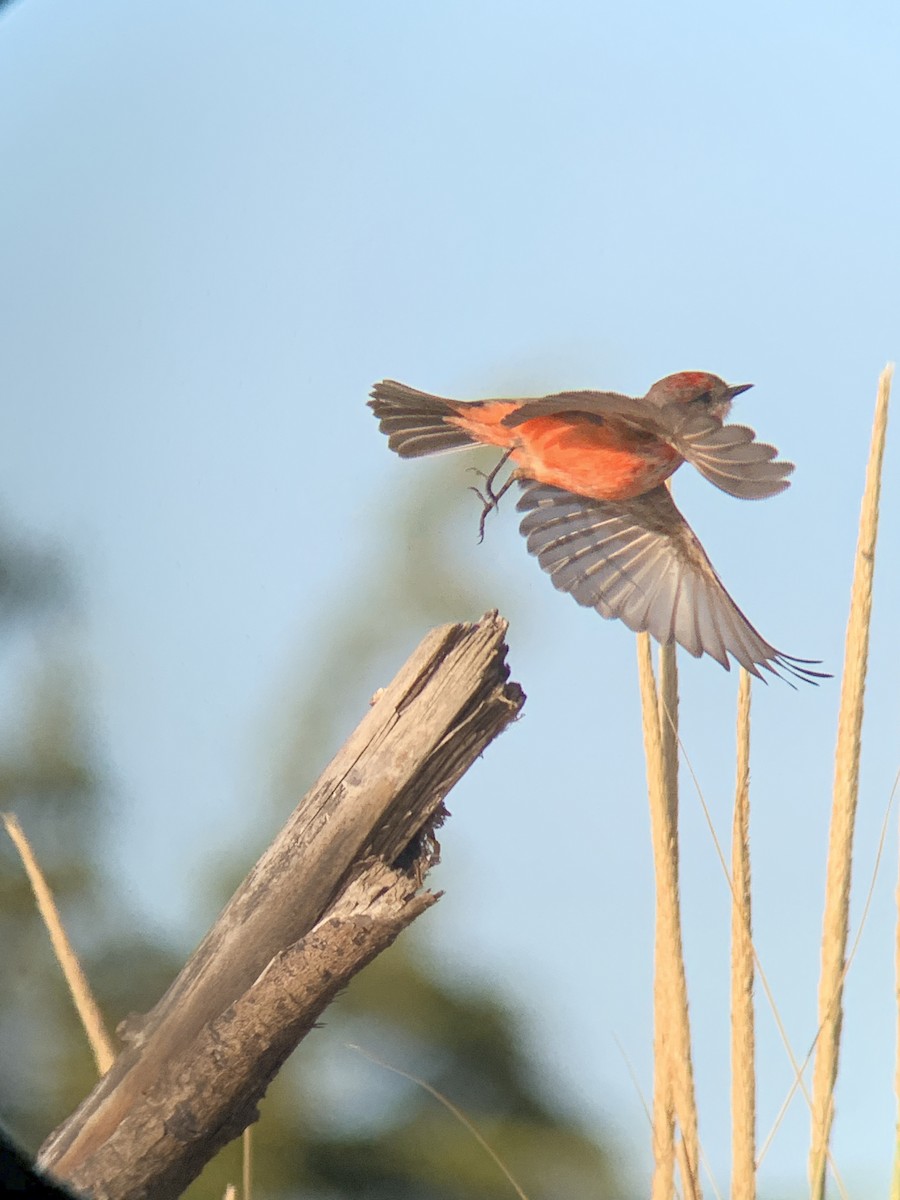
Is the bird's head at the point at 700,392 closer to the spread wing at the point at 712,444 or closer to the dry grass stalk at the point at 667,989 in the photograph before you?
the spread wing at the point at 712,444

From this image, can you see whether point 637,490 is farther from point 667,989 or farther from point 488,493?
point 667,989

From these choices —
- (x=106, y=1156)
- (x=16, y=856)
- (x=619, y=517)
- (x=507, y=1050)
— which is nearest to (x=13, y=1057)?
(x=16, y=856)

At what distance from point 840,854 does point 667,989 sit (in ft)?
0.48

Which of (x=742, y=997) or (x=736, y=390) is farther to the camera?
(x=736, y=390)

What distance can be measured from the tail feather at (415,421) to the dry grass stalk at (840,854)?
331 mm

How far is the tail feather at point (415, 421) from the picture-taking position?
98cm

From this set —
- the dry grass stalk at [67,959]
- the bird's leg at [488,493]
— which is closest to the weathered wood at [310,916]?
the dry grass stalk at [67,959]

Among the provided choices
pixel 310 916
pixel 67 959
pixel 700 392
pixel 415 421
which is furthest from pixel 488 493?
pixel 67 959

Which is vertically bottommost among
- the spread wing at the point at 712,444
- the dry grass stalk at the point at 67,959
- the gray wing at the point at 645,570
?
the dry grass stalk at the point at 67,959

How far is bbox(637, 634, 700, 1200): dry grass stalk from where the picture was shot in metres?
0.78

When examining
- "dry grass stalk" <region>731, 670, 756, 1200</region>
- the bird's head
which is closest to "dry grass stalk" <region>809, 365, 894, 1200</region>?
"dry grass stalk" <region>731, 670, 756, 1200</region>

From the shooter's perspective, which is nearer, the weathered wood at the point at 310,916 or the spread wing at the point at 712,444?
the weathered wood at the point at 310,916

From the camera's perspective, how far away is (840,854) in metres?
0.73

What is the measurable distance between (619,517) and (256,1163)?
0.55 meters
